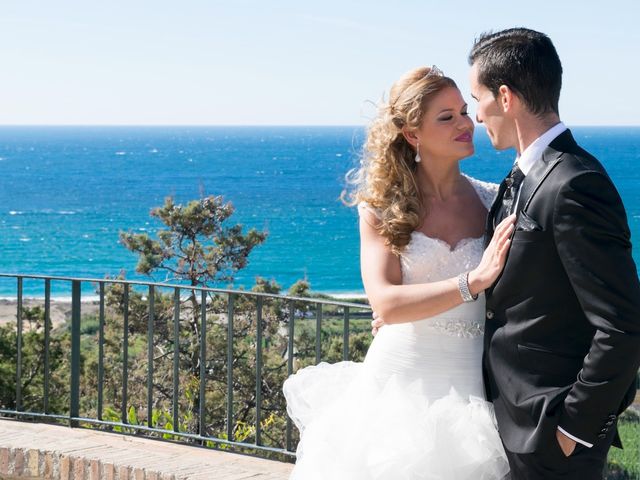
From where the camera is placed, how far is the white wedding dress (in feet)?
8.60

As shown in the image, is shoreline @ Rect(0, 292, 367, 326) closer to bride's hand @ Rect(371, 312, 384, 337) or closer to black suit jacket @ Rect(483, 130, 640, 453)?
bride's hand @ Rect(371, 312, 384, 337)

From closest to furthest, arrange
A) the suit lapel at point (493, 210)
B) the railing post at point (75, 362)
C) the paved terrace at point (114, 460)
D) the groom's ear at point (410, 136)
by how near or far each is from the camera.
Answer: the suit lapel at point (493, 210) < the groom's ear at point (410, 136) < the paved terrace at point (114, 460) < the railing post at point (75, 362)

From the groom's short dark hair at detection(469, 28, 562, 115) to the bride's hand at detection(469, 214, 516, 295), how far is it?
0.90 feet

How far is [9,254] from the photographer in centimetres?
5169

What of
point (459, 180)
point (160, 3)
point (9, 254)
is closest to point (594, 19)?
point (160, 3)

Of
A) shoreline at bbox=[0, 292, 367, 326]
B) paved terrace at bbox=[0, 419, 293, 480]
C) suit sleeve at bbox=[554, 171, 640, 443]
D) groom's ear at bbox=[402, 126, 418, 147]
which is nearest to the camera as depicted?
suit sleeve at bbox=[554, 171, 640, 443]

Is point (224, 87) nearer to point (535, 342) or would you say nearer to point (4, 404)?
point (4, 404)

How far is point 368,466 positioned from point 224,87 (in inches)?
4077

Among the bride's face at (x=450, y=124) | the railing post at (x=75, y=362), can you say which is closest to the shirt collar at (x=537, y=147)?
the bride's face at (x=450, y=124)

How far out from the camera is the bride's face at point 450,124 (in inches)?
111

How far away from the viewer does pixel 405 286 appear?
269 centimetres

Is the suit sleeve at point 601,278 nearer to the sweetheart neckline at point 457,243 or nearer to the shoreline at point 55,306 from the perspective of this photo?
the sweetheart neckline at point 457,243

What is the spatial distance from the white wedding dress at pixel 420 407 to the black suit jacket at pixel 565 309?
15cm

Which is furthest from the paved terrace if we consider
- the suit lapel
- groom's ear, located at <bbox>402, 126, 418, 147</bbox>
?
the suit lapel
